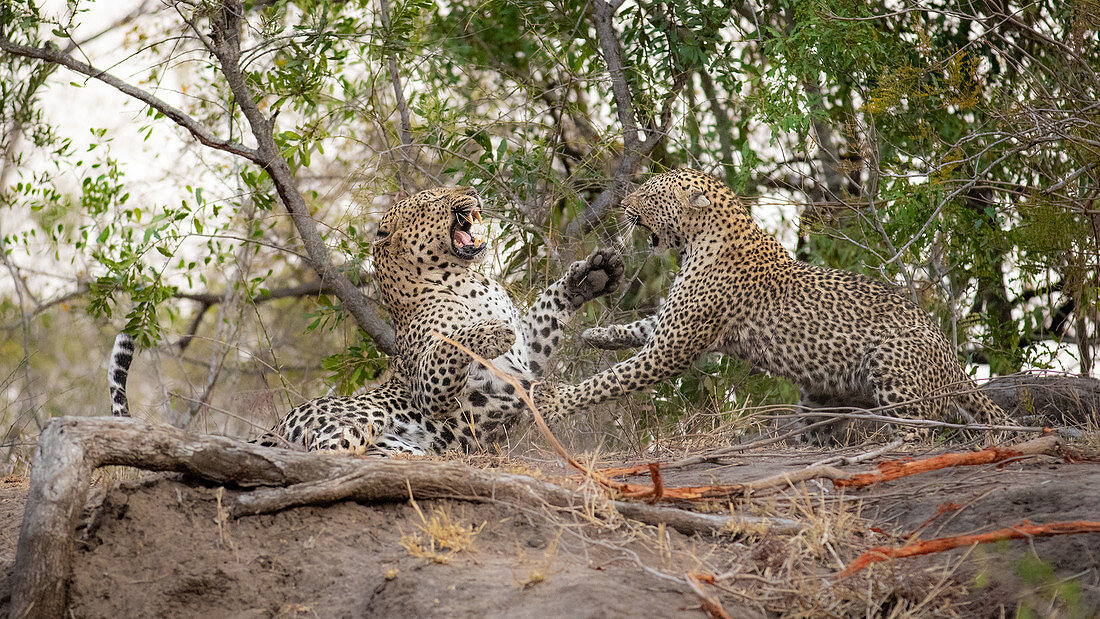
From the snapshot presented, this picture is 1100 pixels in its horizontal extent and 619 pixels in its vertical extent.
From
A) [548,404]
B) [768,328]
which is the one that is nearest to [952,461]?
[768,328]

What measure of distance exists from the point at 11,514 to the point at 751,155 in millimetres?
5683

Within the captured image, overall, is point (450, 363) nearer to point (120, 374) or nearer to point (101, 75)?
point (120, 374)

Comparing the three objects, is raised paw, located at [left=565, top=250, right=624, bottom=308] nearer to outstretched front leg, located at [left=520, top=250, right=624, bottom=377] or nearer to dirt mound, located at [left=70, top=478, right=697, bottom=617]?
outstretched front leg, located at [left=520, top=250, right=624, bottom=377]

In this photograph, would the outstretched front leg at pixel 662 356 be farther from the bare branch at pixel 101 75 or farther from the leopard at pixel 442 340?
the bare branch at pixel 101 75

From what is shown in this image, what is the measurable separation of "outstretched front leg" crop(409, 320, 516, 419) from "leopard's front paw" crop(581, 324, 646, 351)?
1.00 meters

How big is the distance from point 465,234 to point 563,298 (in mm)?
816

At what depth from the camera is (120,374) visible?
235 inches

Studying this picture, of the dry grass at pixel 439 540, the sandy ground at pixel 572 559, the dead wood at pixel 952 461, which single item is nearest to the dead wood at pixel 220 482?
the sandy ground at pixel 572 559

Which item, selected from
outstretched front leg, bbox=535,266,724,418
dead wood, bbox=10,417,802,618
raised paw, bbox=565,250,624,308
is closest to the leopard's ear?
outstretched front leg, bbox=535,266,724,418

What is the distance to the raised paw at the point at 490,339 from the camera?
18.9ft

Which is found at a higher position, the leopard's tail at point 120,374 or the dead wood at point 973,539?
the leopard's tail at point 120,374

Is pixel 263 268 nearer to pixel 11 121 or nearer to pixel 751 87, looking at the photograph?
pixel 11 121

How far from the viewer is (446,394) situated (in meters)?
→ 6.12

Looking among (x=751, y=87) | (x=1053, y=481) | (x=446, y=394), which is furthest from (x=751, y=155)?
(x=1053, y=481)
